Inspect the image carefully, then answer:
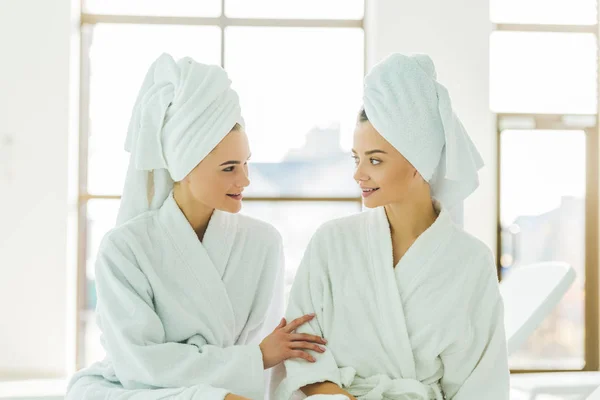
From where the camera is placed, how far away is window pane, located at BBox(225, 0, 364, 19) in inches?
154

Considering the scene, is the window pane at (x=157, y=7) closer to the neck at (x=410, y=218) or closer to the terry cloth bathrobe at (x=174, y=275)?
the terry cloth bathrobe at (x=174, y=275)

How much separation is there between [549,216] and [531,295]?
161cm

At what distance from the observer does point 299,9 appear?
3.94 m

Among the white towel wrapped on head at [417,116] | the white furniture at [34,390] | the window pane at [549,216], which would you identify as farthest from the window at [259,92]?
the white towel wrapped on head at [417,116]

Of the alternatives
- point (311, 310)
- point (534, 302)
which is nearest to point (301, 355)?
point (311, 310)

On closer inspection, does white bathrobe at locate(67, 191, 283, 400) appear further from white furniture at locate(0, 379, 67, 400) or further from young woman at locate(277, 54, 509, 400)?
white furniture at locate(0, 379, 67, 400)

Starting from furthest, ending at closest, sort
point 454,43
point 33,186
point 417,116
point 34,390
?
1. point 454,43
2. point 33,186
3. point 34,390
4. point 417,116

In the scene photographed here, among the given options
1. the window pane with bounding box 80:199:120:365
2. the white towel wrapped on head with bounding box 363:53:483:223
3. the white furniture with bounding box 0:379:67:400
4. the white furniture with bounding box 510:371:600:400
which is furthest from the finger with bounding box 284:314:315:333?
the window pane with bounding box 80:199:120:365

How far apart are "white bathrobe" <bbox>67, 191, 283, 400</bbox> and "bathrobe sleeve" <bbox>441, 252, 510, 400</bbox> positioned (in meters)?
0.48

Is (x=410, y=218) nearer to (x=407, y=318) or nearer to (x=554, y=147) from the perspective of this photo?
(x=407, y=318)

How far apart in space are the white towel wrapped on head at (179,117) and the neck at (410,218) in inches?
19.3

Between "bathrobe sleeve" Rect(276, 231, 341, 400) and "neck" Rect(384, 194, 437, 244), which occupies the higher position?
"neck" Rect(384, 194, 437, 244)

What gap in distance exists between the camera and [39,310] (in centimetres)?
353

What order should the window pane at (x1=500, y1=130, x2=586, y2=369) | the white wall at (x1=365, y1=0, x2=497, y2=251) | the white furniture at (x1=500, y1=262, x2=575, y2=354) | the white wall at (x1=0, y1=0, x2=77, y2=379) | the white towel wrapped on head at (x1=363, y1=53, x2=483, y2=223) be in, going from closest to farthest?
the white towel wrapped on head at (x1=363, y1=53, x2=483, y2=223) → the white furniture at (x1=500, y1=262, x2=575, y2=354) → the white wall at (x1=0, y1=0, x2=77, y2=379) → the white wall at (x1=365, y1=0, x2=497, y2=251) → the window pane at (x1=500, y1=130, x2=586, y2=369)
